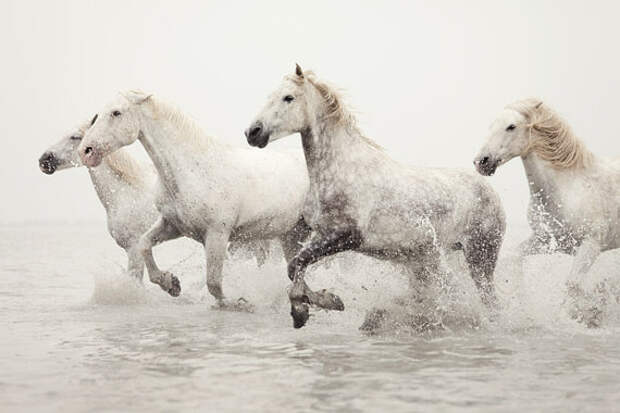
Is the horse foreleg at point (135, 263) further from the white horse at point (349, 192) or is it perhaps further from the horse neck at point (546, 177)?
the horse neck at point (546, 177)

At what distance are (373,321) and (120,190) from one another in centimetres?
403

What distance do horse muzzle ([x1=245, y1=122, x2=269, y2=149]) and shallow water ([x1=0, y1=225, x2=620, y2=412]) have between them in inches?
62.0

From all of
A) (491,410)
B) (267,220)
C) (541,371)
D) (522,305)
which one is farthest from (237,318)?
(491,410)

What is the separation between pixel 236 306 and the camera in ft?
32.4

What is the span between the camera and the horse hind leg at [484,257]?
29.6 feet

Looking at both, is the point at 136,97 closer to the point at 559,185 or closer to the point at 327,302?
the point at 327,302

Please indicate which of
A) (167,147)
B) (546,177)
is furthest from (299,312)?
(546,177)

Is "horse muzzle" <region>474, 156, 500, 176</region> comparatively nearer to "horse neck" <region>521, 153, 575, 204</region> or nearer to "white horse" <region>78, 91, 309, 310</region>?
"horse neck" <region>521, 153, 575, 204</region>

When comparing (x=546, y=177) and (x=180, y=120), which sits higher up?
(x=180, y=120)

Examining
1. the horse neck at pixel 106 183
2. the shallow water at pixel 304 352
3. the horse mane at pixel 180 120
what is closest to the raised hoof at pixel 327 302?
the shallow water at pixel 304 352

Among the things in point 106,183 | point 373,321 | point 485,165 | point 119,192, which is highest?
point 106,183

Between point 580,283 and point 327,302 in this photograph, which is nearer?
point 327,302

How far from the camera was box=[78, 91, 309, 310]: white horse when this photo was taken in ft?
30.5

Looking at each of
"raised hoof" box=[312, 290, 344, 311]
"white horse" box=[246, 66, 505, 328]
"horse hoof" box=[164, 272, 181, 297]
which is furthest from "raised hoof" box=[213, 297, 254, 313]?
"raised hoof" box=[312, 290, 344, 311]
